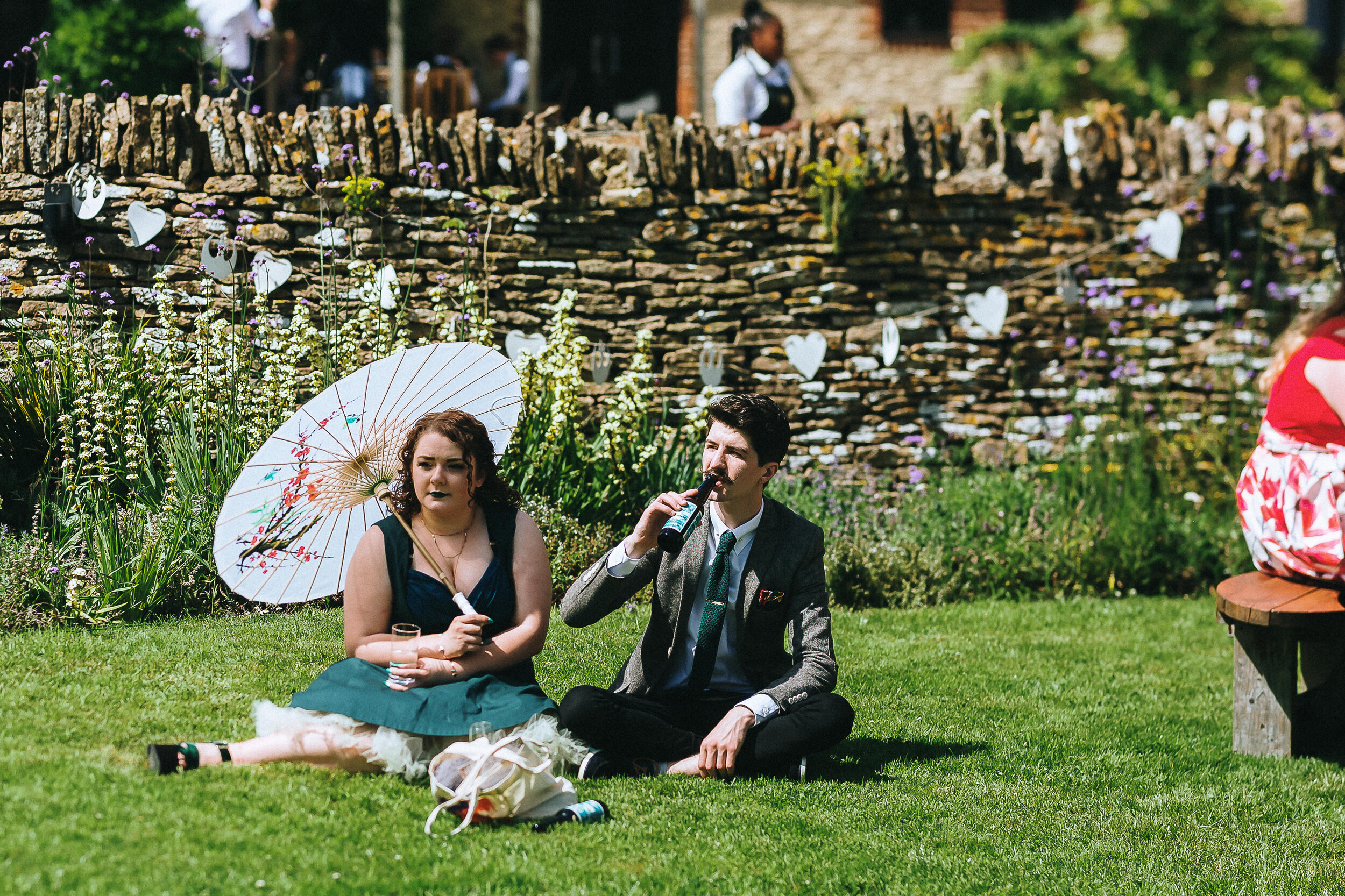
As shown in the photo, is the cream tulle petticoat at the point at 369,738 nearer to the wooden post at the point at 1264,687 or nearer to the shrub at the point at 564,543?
the shrub at the point at 564,543

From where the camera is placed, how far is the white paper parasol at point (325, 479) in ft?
11.8

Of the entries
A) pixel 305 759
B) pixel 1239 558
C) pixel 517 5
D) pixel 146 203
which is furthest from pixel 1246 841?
pixel 517 5

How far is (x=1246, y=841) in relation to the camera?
11.9 feet

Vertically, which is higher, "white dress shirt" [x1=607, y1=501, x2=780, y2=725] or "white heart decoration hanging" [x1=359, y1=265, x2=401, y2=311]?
"white heart decoration hanging" [x1=359, y1=265, x2=401, y2=311]

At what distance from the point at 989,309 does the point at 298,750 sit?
17.6 feet

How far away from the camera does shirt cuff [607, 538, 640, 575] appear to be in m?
3.68

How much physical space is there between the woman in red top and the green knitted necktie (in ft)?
6.33

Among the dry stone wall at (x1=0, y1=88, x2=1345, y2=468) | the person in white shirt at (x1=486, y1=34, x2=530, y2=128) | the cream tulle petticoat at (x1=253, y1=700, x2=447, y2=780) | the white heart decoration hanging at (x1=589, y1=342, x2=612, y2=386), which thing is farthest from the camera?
the person in white shirt at (x1=486, y1=34, x2=530, y2=128)

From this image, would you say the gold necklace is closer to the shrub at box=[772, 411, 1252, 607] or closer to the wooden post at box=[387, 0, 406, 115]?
the shrub at box=[772, 411, 1252, 607]

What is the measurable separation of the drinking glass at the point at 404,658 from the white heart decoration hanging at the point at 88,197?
3.75 m

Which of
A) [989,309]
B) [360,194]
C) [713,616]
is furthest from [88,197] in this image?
[989,309]

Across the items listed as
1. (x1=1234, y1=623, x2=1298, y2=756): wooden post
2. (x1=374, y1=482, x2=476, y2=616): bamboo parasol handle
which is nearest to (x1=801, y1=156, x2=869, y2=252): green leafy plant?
(x1=1234, y1=623, x2=1298, y2=756): wooden post

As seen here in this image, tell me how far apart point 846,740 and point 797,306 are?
11.9ft

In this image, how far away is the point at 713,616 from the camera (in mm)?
3762
